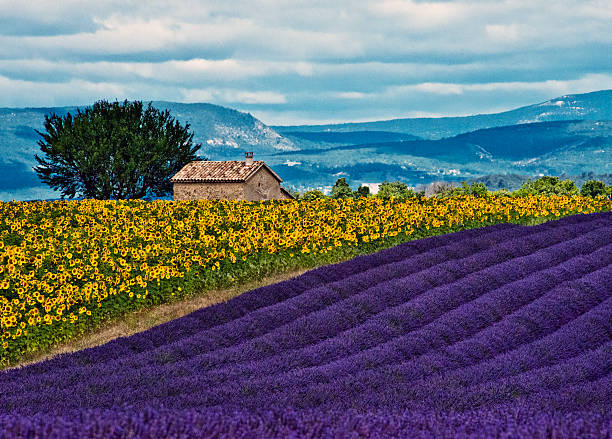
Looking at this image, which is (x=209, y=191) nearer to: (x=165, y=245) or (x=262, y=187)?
(x=262, y=187)

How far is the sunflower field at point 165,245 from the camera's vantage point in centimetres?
1395

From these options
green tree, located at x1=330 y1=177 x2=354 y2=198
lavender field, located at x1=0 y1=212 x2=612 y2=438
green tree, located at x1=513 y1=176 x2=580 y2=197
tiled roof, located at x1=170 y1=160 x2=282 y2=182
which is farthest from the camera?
green tree, located at x1=330 y1=177 x2=354 y2=198

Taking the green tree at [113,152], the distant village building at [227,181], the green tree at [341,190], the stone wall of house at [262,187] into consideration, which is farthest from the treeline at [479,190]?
the green tree at [113,152]

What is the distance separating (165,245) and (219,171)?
3286 cm

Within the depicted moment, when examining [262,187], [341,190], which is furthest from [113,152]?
[341,190]

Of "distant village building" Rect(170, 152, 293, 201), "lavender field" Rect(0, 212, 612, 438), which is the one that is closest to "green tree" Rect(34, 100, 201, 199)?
"distant village building" Rect(170, 152, 293, 201)

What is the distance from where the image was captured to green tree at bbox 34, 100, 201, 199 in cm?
5494

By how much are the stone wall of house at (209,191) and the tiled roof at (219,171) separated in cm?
43

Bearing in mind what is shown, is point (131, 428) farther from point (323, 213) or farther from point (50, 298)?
point (323, 213)

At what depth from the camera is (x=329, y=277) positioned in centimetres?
1538

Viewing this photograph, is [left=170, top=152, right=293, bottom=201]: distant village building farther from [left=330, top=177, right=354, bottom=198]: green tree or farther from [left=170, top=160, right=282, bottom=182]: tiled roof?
[left=330, top=177, right=354, bottom=198]: green tree

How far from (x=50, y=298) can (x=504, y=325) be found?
354 inches

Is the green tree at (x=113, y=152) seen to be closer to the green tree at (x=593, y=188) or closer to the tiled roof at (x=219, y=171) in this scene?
the tiled roof at (x=219, y=171)

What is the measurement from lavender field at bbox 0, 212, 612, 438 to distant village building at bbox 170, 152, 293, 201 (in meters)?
34.0
